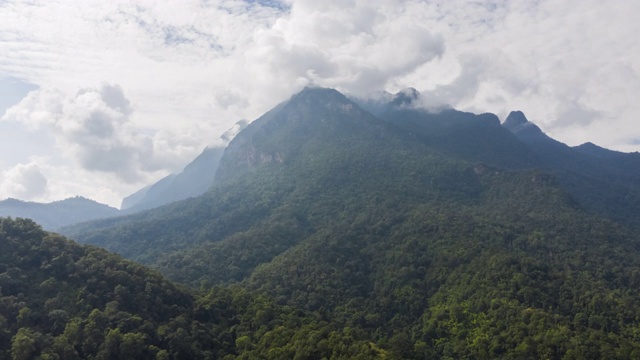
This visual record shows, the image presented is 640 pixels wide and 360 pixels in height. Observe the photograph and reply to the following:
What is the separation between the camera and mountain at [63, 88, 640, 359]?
243ft

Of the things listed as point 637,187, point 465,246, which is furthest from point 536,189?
point 637,187

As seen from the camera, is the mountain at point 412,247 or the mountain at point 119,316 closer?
the mountain at point 119,316

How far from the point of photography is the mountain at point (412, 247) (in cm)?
7394

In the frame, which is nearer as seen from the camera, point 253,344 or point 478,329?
point 253,344

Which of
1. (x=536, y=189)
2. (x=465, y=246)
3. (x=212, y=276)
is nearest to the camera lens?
(x=465, y=246)

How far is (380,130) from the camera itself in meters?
194

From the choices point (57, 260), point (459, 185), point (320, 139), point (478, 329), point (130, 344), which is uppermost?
point (320, 139)

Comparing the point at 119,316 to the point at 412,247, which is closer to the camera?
the point at 119,316

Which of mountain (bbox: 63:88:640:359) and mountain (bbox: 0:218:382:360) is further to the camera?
mountain (bbox: 63:88:640:359)

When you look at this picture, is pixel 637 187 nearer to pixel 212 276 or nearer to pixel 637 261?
pixel 637 261

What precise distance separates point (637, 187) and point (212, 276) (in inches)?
6616

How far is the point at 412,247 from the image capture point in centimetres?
10931

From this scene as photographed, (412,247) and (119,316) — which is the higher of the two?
(412,247)

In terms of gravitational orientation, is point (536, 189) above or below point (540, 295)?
above
